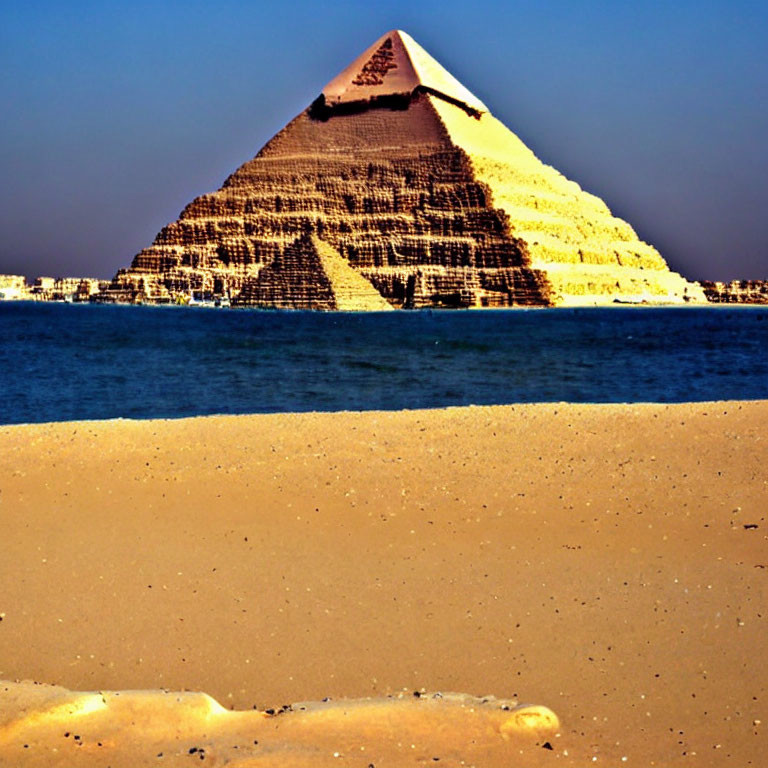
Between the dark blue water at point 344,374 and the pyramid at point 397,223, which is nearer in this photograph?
the dark blue water at point 344,374

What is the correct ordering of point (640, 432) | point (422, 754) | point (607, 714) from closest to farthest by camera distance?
point (422, 754) → point (607, 714) → point (640, 432)

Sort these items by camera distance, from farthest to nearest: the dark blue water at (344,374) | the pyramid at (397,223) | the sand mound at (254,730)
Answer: the pyramid at (397,223), the dark blue water at (344,374), the sand mound at (254,730)

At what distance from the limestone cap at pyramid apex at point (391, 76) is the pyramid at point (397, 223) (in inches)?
9.8

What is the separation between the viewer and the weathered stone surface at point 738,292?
131250 mm

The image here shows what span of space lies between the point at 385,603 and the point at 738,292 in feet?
452

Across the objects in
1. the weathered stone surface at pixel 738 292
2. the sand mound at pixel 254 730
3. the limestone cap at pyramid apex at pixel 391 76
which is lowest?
the sand mound at pixel 254 730

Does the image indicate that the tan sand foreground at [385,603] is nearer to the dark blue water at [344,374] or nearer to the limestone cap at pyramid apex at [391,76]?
the dark blue water at [344,374]

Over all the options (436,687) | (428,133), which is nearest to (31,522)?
(436,687)

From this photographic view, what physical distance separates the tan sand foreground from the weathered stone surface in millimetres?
130091

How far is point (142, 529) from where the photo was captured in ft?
→ 19.7

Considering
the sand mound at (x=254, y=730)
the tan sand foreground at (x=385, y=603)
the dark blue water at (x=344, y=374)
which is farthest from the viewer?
the dark blue water at (x=344, y=374)

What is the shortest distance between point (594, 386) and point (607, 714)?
46.1 ft

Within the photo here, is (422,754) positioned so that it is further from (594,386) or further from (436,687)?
(594,386)

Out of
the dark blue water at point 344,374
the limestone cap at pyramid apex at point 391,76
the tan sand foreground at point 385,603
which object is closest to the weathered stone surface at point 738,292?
the limestone cap at pyramid apex at point 391,76
